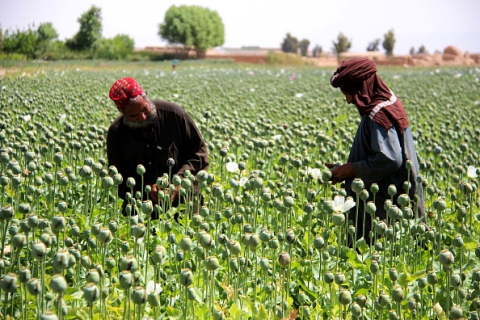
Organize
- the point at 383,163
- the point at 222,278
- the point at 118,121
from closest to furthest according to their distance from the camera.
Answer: the point at 222,278 → the point at 383,163 → the point at 118,121

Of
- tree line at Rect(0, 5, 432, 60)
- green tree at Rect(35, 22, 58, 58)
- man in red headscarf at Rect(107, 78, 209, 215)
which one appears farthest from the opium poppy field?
tree line at Rect(0, 5, 432, 60)

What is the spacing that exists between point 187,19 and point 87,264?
328 ft

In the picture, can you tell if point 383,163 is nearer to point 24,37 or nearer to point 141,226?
point 141,226

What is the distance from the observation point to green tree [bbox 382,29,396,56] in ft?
346

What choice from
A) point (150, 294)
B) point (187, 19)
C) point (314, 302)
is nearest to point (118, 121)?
point (314, 302)

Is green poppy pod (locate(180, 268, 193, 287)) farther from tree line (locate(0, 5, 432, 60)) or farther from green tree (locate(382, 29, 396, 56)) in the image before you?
green tree (locate(382, 29, 396, 56))

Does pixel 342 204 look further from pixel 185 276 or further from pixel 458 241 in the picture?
pixel 185 276

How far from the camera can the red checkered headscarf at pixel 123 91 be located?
482 cm

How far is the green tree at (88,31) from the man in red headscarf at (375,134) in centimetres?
5069

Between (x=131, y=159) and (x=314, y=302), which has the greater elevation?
(x=131, y=159)

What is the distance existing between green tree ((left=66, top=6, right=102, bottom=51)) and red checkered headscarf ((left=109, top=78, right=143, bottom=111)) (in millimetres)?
50015

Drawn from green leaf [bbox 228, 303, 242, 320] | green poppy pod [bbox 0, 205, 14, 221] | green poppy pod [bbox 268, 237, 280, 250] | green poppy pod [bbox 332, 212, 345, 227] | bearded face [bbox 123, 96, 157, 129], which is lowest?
green leaf [bbox 228, 303, 242, 320]

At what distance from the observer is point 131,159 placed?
5.50 m

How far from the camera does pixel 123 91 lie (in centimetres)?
485
